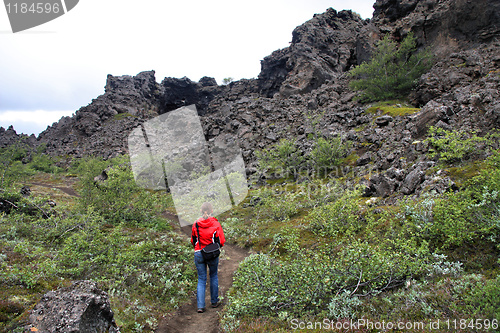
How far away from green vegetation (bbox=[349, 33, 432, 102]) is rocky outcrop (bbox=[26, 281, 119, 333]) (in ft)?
111

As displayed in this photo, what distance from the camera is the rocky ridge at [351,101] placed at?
15078 millimetres

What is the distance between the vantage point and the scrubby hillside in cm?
479

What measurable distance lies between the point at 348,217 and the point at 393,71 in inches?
1160

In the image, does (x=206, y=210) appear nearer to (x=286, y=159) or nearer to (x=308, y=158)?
(x=286, y=159)

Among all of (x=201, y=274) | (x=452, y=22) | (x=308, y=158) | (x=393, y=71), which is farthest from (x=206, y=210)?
(x=452, y=22)

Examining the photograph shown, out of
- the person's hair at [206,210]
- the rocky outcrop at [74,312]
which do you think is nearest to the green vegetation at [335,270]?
the rocky outcrop at [74,312]

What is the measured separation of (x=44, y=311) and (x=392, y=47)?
1562 inches

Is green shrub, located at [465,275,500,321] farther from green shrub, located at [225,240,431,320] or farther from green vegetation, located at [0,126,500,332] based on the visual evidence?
A: green shrub, located at [225,240,431,320]

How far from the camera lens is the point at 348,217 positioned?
951 cm

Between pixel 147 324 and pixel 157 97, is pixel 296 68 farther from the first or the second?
pixel 157 97

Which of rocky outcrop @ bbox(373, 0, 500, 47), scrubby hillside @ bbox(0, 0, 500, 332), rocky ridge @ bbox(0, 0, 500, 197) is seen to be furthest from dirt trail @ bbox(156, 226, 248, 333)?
rocky outcrop @ bbox(373, 0, 500, 47)

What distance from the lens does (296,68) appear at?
56.2 meters

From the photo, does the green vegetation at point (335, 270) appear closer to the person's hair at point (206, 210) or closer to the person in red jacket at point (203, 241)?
the person in red jacket at point (203, 241)

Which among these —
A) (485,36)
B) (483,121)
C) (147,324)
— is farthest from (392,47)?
(147,324)
